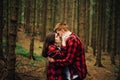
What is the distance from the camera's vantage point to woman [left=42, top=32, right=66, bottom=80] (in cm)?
503

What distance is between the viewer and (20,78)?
8.90 m

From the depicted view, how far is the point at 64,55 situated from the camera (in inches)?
197

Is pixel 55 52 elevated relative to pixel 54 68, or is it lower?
elevated

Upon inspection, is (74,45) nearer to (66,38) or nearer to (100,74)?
(66,38)

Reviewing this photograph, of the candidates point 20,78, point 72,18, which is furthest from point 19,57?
point 72,18

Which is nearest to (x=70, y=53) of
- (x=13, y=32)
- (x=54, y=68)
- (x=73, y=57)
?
(x=73, y=57)

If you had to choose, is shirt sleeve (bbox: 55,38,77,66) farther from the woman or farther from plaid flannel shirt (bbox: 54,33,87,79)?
the woman

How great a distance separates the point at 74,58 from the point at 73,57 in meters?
0.06

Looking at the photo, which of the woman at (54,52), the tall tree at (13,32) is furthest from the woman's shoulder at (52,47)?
the tall tree at (13,32)

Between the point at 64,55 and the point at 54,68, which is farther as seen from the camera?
the point at 54,68

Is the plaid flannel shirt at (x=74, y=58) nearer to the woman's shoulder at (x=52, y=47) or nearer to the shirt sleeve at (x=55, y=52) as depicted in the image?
the shirt sleeve at (x=55, y=52)

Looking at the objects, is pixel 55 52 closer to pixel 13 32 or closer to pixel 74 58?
pixel 74 58

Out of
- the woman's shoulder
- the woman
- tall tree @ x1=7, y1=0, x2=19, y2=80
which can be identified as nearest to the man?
the woman

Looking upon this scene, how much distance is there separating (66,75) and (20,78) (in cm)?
413
